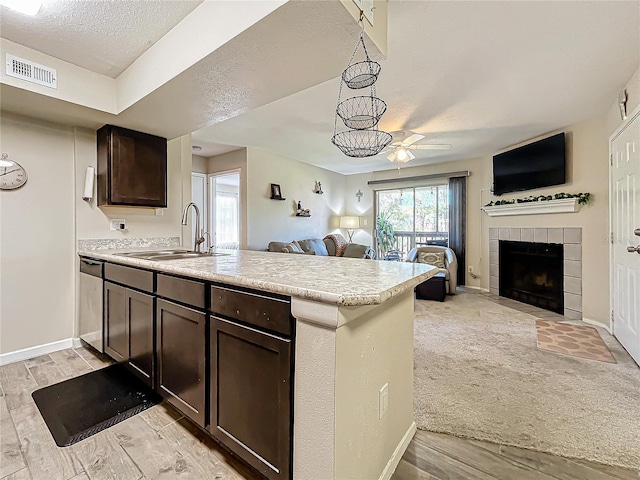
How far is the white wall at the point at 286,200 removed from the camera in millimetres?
5211

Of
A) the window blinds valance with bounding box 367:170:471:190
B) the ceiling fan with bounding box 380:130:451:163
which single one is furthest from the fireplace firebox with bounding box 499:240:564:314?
the ceiling fan with bounding box 380:130:451:163

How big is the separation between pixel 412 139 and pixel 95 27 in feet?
10.4

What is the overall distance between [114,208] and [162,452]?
92.6 inches

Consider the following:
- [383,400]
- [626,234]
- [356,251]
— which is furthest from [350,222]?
[383,400]

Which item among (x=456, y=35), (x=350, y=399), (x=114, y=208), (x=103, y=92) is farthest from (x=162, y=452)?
(x=456, y=35)

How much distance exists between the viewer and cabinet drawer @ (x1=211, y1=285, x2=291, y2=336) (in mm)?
1121

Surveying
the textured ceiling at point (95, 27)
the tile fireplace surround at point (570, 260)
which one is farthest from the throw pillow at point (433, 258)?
the textured ceiling at point (95, 27)

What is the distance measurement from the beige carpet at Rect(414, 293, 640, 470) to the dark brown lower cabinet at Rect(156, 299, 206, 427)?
4.02 feet

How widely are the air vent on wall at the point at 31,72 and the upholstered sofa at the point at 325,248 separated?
3300 millimetres

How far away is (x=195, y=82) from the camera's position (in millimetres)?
1986

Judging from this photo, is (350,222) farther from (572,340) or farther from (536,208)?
(572,340)

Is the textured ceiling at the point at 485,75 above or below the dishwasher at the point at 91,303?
above

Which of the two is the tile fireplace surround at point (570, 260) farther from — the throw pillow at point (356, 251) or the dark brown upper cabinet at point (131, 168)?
the dark brown upper cabinet at point (131, 168)

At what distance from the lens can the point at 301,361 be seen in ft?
3.51
